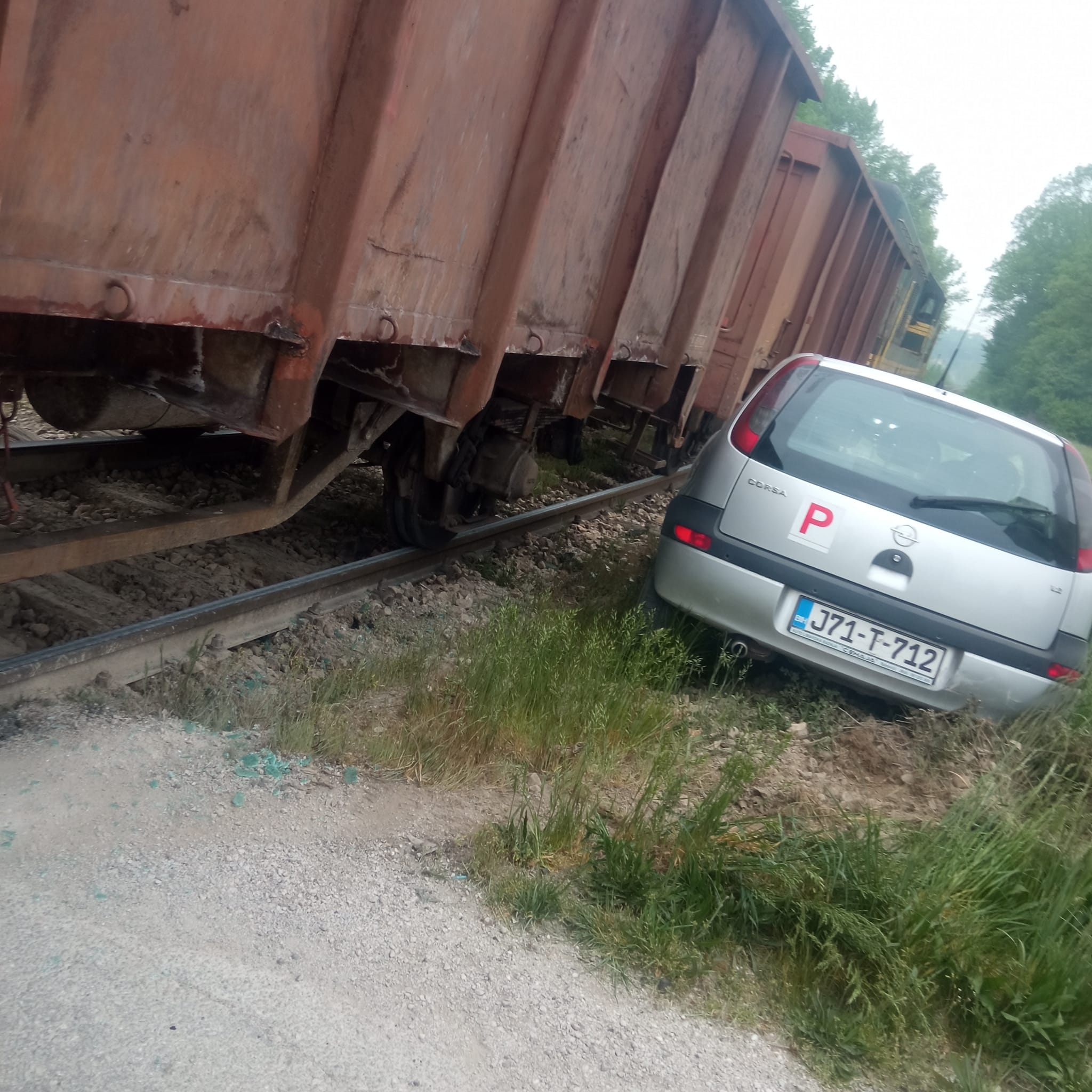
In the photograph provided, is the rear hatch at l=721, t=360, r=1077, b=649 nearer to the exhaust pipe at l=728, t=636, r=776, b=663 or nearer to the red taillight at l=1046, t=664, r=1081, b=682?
the red taillight at l=1046, t=664, r=1081, b=682

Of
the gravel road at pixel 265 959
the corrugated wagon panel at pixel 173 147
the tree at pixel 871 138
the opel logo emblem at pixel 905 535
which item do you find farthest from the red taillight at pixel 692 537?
the tree at pixel 871 138

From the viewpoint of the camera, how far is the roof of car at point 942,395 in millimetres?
4668

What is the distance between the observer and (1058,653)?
13.7 ft

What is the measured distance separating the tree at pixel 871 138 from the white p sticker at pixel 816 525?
53533 millimetres

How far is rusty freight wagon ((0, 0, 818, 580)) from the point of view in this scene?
7.64 ft

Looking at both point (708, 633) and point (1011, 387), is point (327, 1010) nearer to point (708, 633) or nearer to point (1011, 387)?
point (708, 633)

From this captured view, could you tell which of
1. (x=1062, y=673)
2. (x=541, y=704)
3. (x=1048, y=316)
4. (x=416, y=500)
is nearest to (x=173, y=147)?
(x=541, y=704)

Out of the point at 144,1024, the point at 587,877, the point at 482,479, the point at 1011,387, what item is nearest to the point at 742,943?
the point at 587,877

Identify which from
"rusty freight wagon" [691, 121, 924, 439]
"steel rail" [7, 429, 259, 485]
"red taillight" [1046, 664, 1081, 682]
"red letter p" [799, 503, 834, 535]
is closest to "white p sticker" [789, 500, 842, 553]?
"red letter p" [799, 503, 834, 535]

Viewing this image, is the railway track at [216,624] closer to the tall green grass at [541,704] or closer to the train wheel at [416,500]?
the train wheel at [416,500]

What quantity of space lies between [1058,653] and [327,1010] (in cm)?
318

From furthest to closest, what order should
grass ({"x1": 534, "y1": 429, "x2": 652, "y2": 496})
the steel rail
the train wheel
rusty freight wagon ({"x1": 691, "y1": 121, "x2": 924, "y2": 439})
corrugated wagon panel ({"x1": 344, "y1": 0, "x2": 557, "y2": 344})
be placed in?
1. rusty freight wagon ({"x1": 691, "y1": 121, "x2": 924, "y2": 439})
2. grass ({"x1": 534, "y1": 429, "x2": 652, "y2": 496})
3. the train wheel
4. the steel rail
5. corrugated wagon panel ({"x1": 344, "y1": 0, "x2": 557, "y2": 344})

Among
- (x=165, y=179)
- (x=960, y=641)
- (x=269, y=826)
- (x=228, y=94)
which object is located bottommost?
(x=269, y=826)

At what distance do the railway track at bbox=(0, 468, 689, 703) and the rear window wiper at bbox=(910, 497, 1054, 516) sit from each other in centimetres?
259
